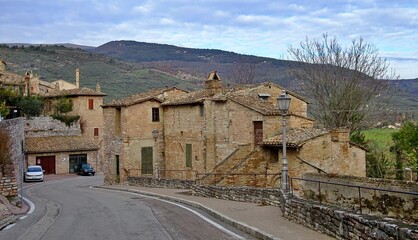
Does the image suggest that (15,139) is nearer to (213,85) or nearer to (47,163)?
(47,163)

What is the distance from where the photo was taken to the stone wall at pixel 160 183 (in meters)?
30.6

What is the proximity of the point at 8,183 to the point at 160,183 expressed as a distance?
10895 millimetres

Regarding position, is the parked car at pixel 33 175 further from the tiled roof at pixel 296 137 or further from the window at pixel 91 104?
the tiled roof at pixel 296 137

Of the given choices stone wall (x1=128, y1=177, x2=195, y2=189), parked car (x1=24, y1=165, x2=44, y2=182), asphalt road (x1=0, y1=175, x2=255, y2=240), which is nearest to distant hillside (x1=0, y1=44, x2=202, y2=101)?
parked car (x1=24, y1=165, x2=44, y2=182)

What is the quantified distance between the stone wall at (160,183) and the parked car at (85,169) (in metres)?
20.2

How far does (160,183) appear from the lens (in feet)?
110

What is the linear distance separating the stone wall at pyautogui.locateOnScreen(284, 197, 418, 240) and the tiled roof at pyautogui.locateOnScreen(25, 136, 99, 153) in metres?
44.6

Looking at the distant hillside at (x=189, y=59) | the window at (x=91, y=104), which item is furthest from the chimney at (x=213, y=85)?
the distant hillside at (x=189, y=59)

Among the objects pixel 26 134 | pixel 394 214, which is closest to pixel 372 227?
pixel 394 214

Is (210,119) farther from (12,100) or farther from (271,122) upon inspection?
(12,100)

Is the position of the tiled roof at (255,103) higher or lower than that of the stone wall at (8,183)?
higher

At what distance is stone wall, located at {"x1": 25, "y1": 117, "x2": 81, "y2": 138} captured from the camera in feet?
187

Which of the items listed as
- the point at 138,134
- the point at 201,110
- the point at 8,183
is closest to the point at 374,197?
the point at 8,183

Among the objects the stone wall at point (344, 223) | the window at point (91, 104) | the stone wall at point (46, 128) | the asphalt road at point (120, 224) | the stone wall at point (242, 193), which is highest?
the window at point (91, 104)
